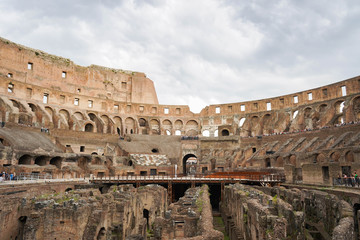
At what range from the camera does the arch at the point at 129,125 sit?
181 feet

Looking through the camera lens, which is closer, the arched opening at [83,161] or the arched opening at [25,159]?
the arched opening at [25,159]

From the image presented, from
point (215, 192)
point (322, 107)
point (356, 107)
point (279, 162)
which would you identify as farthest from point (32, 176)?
point (322, 107)

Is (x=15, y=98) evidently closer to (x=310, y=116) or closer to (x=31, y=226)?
(x=31, y=226)

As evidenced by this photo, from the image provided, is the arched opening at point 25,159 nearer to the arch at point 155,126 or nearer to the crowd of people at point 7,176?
the crowd of people at point 7,176

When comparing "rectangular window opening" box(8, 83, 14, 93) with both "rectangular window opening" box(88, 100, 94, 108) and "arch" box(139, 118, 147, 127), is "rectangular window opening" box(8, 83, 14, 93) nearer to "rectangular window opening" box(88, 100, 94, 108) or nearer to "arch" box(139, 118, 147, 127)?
"rectangular window opening" box(88, 100, 94, 108)

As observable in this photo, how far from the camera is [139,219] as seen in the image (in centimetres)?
1502

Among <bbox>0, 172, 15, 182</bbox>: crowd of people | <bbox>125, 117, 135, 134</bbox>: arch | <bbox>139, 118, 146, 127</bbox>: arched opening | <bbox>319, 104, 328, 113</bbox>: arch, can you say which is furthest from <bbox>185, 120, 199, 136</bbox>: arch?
<bbox>0, 172, 15, 182</bbox>: crowd of people

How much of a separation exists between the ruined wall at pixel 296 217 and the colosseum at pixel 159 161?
0.05m

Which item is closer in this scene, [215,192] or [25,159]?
[25,159]

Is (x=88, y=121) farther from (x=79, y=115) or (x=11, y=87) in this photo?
(x=11, y=87)

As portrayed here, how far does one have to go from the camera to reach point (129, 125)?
183ft

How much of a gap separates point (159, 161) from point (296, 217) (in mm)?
32612

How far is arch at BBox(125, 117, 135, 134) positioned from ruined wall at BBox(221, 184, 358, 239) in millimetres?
41364

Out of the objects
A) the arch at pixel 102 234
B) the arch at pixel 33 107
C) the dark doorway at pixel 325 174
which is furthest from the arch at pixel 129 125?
the arch at pixel 102 234
